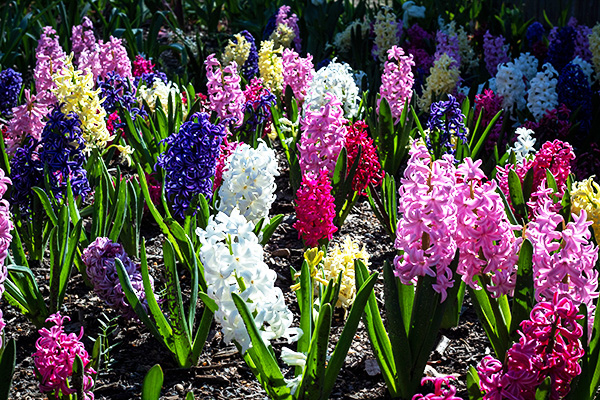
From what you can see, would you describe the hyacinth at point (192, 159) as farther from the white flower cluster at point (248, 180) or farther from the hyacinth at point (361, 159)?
the hyacinth at point (361, 159)

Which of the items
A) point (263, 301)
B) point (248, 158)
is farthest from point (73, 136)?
point (263, 301)

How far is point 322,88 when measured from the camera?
4.22m

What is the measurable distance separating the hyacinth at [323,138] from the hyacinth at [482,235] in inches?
60.6

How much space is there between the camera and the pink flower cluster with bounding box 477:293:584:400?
1775 mm

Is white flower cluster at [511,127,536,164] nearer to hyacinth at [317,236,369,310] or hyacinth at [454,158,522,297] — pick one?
hyacinth at [317,236,369,310]

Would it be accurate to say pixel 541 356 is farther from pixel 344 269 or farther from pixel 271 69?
pixel 271 69

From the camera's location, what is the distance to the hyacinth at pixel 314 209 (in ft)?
10.5

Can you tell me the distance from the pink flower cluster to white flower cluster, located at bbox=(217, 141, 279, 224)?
59.8 inches

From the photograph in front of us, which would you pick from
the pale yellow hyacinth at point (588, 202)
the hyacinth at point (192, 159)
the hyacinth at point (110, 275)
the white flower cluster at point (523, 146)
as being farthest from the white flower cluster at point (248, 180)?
the white flower cluster at point (523, 146)

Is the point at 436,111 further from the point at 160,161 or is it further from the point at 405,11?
the point at 405,11

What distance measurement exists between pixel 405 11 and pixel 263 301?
6.86 meters

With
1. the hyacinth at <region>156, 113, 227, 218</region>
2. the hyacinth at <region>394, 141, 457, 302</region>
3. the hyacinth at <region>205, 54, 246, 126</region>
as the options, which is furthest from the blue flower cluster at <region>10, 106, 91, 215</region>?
the hyacinth at <region>394, 141, 457, 302</region>

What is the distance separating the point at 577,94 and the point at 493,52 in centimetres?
183

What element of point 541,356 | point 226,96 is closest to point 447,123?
point 226,96
